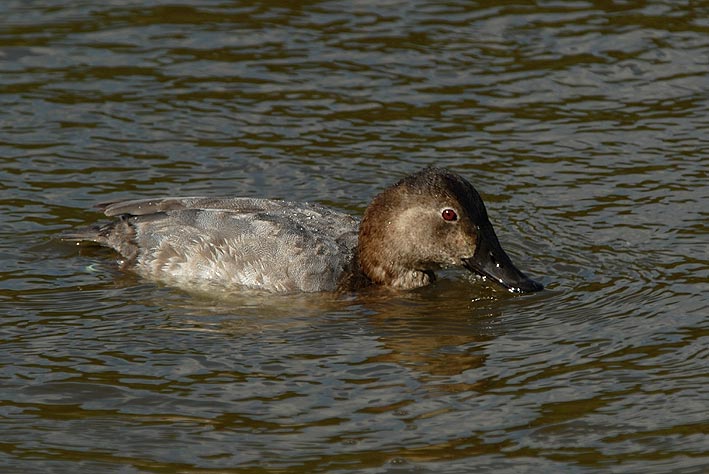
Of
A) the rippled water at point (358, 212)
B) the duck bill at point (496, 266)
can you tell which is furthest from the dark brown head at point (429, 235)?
the rippled water at point (358, 212)

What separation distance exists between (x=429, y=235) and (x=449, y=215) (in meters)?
0.24

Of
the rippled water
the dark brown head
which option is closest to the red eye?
the dark brown head

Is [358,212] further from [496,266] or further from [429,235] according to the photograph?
[496,266]

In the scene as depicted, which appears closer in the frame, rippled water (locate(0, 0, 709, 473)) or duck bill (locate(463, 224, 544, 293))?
rippled water (locate(0, 0, 709, 473))

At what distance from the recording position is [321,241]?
10.3 metres

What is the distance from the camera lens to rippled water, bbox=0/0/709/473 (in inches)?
307

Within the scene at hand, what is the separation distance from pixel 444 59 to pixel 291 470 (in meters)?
7.55

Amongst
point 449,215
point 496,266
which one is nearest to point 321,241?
point 449,215

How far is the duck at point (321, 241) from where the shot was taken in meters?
10.1

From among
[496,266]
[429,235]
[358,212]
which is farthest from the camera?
[358,212]

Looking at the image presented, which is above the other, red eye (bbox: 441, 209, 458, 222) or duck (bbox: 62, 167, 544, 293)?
red eye (bbox: 441, 209, 458, 222)

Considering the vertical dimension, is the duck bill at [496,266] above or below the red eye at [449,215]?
below

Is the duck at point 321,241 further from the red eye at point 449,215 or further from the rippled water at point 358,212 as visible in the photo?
the rippled water at point 358,212

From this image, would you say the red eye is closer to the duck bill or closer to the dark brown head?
the dark brown head
